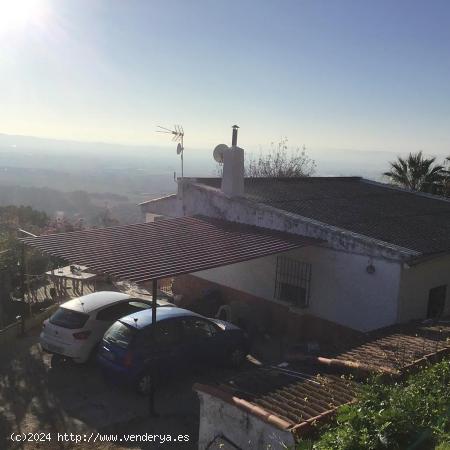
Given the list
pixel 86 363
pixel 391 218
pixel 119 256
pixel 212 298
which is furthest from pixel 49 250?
pixel 391 218

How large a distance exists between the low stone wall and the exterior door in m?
9.50

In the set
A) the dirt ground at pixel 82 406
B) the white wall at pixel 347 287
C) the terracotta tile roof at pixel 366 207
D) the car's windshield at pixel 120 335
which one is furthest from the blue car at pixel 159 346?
the terracotta tile roof at pixel 366 207

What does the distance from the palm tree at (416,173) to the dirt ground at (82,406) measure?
1823cm

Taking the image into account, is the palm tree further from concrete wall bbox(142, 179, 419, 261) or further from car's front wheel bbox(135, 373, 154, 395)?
car's front wheel bbox(135, 373, 154, 395)

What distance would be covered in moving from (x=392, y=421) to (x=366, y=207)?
35.4 feet

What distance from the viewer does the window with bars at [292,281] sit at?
13141 mm

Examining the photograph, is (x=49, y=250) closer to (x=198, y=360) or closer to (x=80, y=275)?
(x=198, y=360)

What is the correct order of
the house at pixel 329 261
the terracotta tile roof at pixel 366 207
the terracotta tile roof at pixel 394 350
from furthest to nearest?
the terracotta tile roof at pixel 366 207, the house at pixel 329 261, the terracotta tile roof at pixel 394 350

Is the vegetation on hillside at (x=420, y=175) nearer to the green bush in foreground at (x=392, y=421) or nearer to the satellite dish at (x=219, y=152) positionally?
the satellite dish at (x=219, y=152)

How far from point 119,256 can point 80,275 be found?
7244mm

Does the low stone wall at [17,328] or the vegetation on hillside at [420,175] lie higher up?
the vegetation on hillside at [420,175]

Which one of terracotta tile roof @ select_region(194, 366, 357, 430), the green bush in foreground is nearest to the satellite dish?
terracotta tile roof @ select_region(194, 366, 357, 430)

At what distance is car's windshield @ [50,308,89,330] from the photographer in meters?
10.5

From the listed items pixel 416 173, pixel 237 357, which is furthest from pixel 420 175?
pixel 237 357
